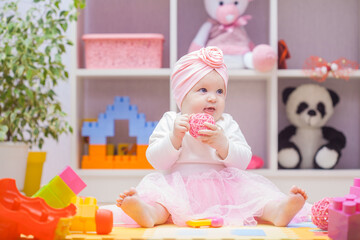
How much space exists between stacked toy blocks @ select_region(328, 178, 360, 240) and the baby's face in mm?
436

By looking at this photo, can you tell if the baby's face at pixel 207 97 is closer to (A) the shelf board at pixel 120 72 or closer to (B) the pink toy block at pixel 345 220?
(B) the pink toy block at pixel 345 220

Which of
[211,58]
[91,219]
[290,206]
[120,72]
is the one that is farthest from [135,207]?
[120,72]

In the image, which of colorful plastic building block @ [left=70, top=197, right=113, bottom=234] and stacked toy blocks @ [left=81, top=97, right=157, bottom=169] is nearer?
colorful plastic building block @ [left=70, top=197, right=113, bottom=234]

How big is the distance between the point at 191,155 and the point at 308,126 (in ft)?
3.35

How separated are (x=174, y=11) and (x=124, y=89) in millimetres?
472

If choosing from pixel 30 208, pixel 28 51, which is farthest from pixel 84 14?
pixel 30 208

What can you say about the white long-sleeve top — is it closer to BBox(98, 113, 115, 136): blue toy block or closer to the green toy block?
the green toy block

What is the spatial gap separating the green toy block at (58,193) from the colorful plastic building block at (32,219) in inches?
4.4

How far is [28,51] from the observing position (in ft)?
5.32

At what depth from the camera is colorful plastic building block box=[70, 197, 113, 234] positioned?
923 mm

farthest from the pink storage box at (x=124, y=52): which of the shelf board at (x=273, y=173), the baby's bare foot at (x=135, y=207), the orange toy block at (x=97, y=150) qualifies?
the baby's bare foot at (x=135, y=207)

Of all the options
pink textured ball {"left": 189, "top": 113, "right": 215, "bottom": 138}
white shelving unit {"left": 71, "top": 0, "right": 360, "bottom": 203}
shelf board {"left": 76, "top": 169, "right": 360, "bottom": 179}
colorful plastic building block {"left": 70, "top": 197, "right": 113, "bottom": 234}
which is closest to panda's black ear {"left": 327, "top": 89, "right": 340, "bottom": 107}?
white shelving unit {"left": 71, "top": 0, "right": 360, "bottom": 203}

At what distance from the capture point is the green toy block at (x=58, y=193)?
993mm

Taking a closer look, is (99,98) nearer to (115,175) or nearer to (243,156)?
(115,175)
